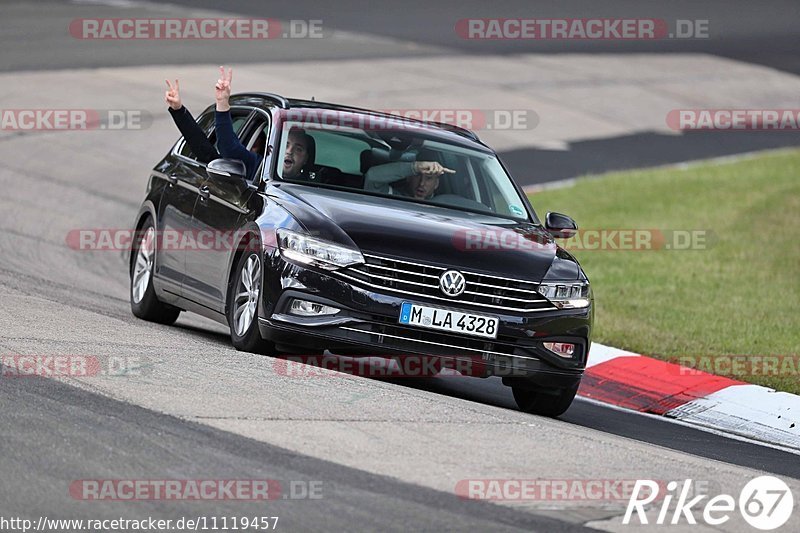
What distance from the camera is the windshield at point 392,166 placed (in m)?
10.5

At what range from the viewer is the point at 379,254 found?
9.36m

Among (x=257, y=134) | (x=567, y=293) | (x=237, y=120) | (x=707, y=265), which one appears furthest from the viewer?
(x=707, y=265)

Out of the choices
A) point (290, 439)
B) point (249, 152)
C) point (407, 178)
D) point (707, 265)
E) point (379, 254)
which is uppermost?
point (249, 152)

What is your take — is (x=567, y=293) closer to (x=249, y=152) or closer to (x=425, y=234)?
(x=425, y=234)

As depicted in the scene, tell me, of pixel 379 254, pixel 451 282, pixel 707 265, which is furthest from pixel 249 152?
pixel 707 265

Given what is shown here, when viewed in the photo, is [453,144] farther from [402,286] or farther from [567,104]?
[567,104]

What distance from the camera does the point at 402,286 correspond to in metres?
9.35

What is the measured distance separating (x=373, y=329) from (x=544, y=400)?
61.7 inches

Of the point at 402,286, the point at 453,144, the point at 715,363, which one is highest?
the point at 453,144

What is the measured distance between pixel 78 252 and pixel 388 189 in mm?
6361

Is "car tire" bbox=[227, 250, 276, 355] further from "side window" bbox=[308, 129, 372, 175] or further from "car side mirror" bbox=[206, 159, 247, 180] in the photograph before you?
"side window" bbox=[308, 129, 372, 175]

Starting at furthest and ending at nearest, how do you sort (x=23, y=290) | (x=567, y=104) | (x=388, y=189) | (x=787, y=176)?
(x=567, y=104) → (x=787, y=176) → (x=23, y=290) → (x=388, y=189)

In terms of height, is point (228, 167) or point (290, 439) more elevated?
point (228, 167)

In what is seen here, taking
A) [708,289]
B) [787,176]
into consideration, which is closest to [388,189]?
[708,289]
